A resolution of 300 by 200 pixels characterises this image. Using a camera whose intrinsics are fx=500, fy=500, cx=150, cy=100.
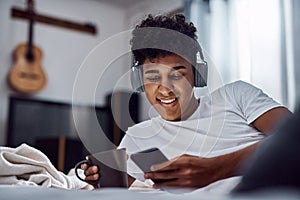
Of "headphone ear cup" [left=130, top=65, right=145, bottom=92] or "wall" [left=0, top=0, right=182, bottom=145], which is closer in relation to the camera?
"headphone ear cup" [left=130, top=65, right=145, bottom=92]

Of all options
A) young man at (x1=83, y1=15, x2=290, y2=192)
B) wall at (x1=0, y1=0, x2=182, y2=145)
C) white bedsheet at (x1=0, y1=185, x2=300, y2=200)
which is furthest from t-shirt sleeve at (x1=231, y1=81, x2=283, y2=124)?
wall at (x1=0, y1=0, x2=182, y2=145)

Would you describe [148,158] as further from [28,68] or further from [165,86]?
[28,68]

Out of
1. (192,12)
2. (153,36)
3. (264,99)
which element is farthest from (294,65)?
(153,36)

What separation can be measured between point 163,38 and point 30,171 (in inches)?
12.8

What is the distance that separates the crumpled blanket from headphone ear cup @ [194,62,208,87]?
0.84ft

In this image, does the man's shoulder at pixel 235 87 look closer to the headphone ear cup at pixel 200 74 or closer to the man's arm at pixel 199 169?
the headphone ear cup at pixel 200 74

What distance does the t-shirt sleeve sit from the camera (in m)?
0.88

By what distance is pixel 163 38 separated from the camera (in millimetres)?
866

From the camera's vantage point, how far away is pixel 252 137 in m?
0.85

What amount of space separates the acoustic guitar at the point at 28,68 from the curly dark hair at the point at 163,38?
196 cm

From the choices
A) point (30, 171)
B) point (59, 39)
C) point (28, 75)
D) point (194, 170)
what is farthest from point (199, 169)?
point (59, 39)

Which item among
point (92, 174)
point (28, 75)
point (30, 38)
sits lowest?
point (92, 174)

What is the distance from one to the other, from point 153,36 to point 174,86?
0.10 m

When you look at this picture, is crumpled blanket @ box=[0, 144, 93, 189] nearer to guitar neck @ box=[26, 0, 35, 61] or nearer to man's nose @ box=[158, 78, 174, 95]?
man's nose @ box=[158, 78, 174, 95]
